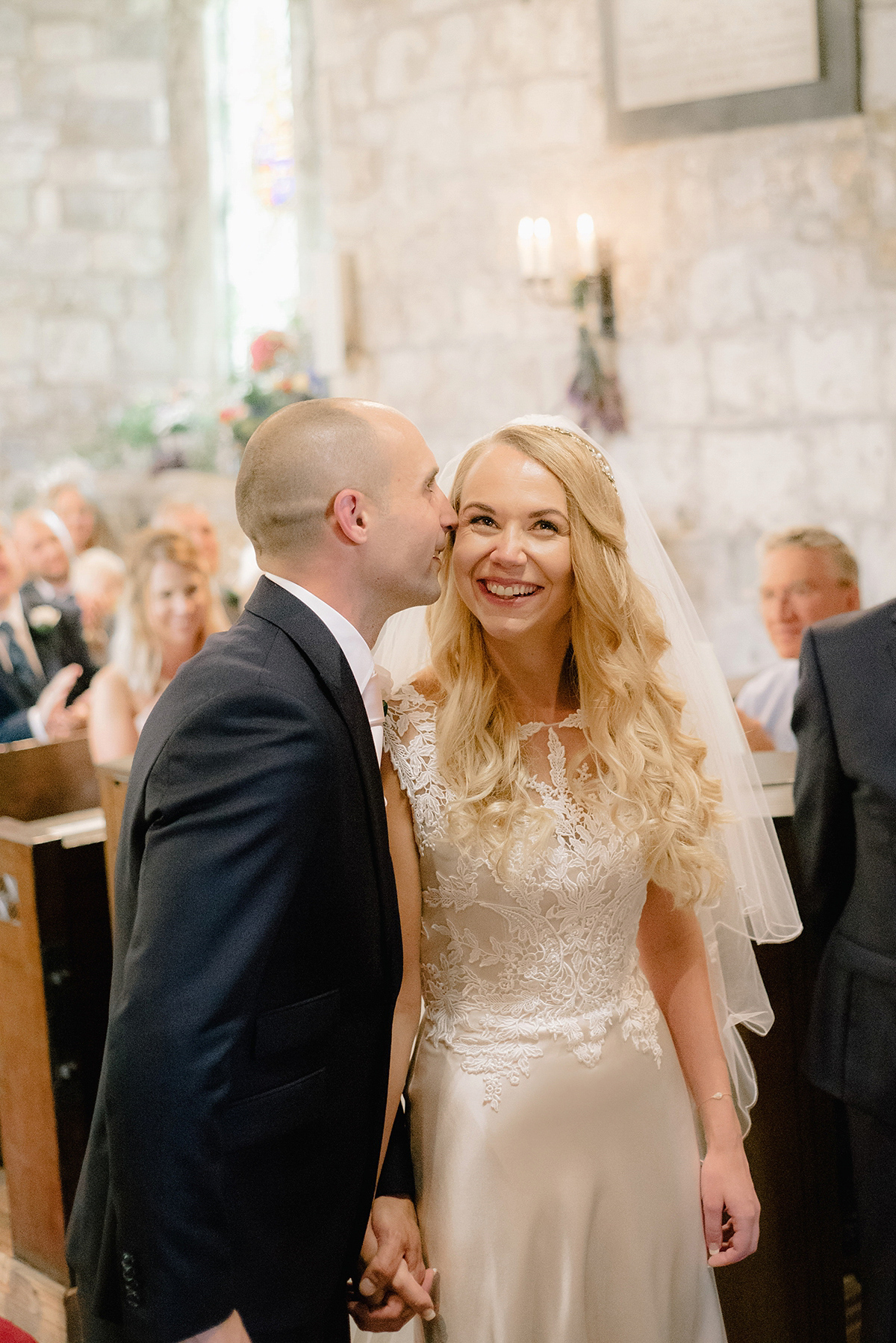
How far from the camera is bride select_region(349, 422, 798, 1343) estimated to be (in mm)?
1560

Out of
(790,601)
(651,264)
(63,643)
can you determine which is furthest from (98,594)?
(790,601)

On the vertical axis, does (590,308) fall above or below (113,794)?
above

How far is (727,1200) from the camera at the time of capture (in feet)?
5.38

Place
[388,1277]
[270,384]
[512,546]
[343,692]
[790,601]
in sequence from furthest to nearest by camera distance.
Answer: [270,384] → [790,601] → [512,546] → [388,1277] → [343,692]

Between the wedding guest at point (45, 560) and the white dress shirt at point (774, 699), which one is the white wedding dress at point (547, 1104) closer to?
the white dress shirt at point (774, 699)

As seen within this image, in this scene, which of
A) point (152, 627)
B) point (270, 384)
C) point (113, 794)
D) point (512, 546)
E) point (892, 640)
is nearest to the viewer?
point (512, 546)

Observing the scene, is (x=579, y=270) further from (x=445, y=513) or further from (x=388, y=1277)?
(x=388, y=1277)

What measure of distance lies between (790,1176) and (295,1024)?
1494 millimetres

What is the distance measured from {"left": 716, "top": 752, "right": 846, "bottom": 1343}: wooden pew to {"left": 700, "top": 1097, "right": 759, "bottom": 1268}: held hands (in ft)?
2.27

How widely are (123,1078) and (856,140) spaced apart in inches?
182

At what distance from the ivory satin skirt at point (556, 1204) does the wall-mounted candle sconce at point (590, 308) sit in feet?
13.3

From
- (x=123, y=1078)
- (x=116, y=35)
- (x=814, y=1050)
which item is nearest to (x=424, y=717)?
(x=123, y=1078)

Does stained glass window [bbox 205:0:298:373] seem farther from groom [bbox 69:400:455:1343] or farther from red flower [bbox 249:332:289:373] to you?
groom [bbox 69:400:455:1343]

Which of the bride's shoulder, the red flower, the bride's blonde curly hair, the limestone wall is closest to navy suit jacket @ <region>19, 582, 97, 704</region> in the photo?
the red flower
